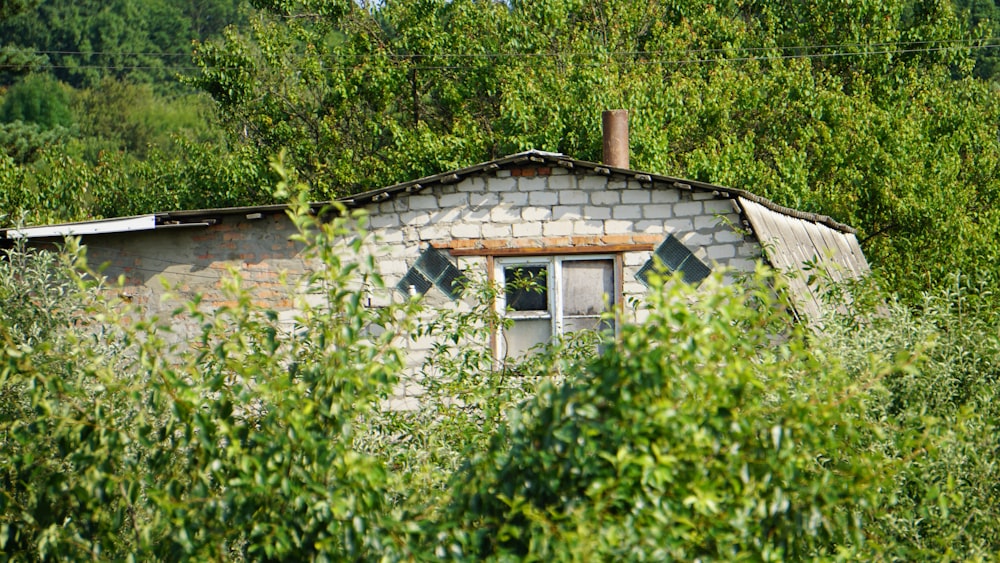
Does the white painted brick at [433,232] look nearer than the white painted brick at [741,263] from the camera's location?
No

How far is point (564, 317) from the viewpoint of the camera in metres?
11.0

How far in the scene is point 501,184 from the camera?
1109 centimetres

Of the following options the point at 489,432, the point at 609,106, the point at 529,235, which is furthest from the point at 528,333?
the point at 609,106

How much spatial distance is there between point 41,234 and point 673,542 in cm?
766

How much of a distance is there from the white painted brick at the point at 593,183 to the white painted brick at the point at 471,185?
3.11ft

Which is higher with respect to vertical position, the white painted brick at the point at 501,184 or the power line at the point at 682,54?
the power line at the point at 682,54

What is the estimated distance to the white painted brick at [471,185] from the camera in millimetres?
11047

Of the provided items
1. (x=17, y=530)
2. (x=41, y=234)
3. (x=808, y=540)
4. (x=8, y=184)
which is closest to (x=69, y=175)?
(x=8, y=184)

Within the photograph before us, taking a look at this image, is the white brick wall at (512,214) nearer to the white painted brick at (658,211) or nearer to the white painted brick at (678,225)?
the white painted brick at (658,211)

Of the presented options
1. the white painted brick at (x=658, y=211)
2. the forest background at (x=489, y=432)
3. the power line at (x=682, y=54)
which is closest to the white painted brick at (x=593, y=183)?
the white painted brick at (x=658, y=211)

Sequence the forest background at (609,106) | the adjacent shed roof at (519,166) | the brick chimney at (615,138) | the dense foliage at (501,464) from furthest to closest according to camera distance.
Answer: the forest background at (609,106), the brick chimney at (615,138), the adjacent shed roof at (519,166), the dense foliage at (501,464)

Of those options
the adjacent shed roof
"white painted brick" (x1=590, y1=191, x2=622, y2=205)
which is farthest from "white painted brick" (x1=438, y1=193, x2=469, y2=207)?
"white painted brick" (x1=590, y1=191, x2=622, y2=205)

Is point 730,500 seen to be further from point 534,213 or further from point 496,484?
point 534,213

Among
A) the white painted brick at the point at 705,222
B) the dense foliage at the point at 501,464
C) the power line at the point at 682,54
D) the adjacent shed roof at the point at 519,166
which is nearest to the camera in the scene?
the dense foliage at the point at 501,464
